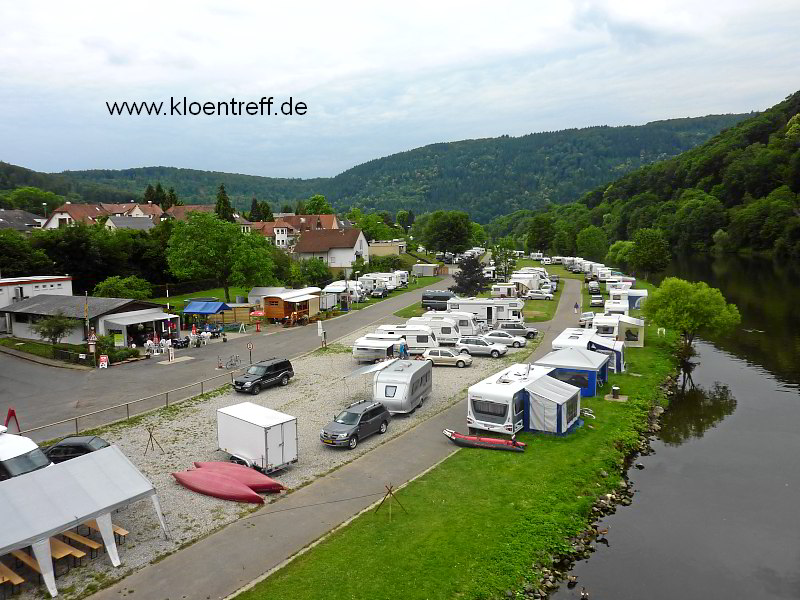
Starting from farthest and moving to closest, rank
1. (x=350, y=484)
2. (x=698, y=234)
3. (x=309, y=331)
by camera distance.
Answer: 1. (x=698, y=234)
2. (x=309, y=331)
3. (x=350, y=484)

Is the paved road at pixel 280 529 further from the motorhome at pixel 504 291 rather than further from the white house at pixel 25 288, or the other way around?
the motorhome at pixel 504 291

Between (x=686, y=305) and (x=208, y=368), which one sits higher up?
(x=686, y=305)

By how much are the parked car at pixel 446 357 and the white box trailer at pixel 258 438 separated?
46.0 feet

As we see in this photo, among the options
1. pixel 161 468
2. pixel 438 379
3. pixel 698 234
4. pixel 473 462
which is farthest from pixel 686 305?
pixel 698 234

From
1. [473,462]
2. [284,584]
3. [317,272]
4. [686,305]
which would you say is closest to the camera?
[284,584]

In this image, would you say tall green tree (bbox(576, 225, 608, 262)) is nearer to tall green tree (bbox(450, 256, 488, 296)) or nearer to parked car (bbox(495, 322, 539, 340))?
tall green tree (bbox(450, 256, 488, 296))

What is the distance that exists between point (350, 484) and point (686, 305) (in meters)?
25.5

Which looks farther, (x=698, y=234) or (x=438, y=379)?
(x=698, y=234)

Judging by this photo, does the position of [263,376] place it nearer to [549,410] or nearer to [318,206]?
[549,410]

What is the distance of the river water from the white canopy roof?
3.74 m

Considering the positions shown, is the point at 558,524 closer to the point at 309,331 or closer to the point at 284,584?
the point at 284,584

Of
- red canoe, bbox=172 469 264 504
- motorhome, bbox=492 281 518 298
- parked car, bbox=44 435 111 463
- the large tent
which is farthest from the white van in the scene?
motorhome, bbox=492 281 518 298

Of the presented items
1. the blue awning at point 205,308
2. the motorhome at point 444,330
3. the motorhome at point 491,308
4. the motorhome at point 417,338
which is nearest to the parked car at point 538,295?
the motorhome at point 491,308

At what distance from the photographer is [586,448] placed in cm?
1994
